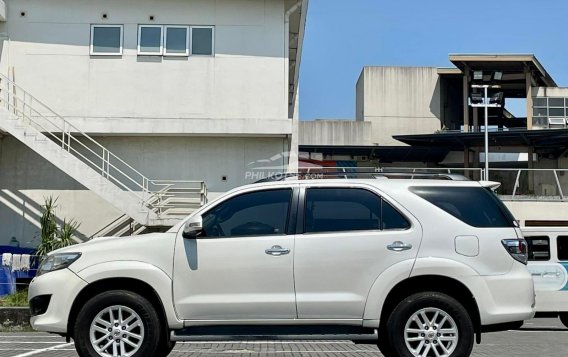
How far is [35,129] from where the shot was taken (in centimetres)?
1656

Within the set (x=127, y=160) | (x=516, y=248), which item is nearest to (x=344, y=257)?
(x=516, y=248)

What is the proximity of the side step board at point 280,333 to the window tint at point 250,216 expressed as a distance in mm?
953

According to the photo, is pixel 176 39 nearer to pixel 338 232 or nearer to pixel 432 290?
pixel 338 232

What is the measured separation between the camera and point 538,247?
1390 cm

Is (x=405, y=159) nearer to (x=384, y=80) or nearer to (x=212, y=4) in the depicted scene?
(x=384, y=80)

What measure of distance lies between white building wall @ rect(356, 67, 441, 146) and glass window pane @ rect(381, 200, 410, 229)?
123ft

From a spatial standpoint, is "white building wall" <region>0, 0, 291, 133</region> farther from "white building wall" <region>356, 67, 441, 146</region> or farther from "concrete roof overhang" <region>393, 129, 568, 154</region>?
"white building wall" <region>356, 67, 441, 146</region>

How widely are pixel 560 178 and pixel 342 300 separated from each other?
72.8 feet

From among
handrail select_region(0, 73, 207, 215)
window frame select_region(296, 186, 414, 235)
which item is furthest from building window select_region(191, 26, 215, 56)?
window frame select_region(296, 186, 414, 235)

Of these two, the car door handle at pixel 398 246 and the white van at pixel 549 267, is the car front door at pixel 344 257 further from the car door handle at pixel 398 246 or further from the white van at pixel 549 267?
the white van at pixel 549 267

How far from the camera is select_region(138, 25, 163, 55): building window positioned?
1862cm

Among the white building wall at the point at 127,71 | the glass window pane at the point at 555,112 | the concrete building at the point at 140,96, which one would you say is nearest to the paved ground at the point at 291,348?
the concrete building at the point at 140,96

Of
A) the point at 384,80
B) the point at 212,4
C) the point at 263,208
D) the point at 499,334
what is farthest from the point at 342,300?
the point at 384,80

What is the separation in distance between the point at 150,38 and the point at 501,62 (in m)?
Result: 25.9
